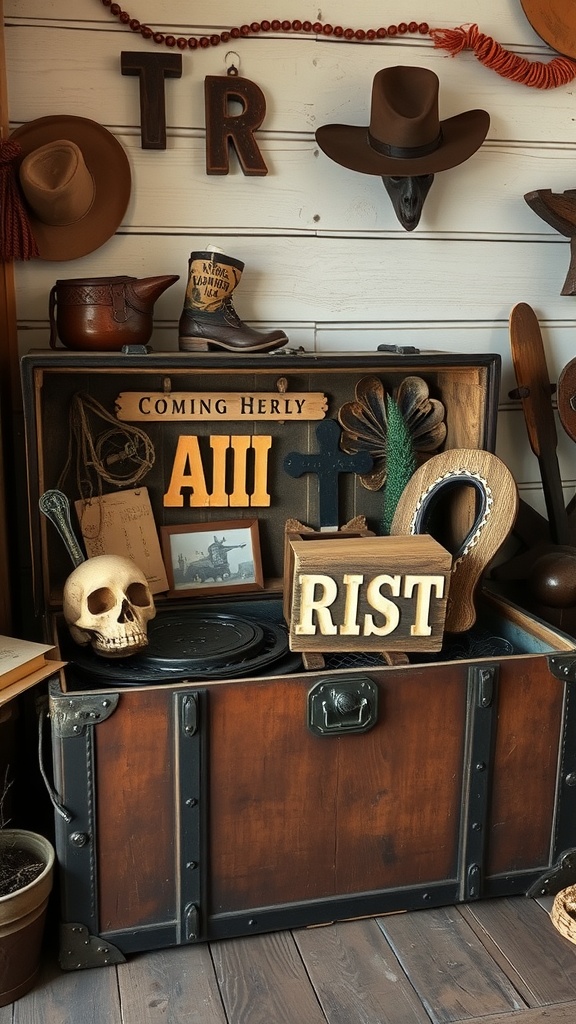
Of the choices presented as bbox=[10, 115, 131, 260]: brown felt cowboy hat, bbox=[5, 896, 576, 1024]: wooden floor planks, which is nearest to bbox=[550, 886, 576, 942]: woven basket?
bbox=[5, 896, 576, 1024]: wooden floor planks

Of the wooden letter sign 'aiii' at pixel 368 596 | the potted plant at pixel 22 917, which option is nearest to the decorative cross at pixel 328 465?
the wooden letter sign 'aiii' at pixel 368 596

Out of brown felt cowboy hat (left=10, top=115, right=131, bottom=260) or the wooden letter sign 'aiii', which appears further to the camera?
brown felt cowboy hat (left=10, top=115, right=131, bottom=260)

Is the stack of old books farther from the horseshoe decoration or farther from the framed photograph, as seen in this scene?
the horseshoe decoration

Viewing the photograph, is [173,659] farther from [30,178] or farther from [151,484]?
[30,178]

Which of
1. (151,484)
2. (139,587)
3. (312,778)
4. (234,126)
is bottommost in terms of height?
(312,778)

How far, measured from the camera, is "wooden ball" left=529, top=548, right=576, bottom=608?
212cm

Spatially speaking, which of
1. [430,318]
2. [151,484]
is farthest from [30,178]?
[430,318]

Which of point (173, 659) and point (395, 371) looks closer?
point (173, 659)

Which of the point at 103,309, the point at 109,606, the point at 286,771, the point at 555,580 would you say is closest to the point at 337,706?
the point at 286,771

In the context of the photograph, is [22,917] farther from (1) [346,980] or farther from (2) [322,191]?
(2) [322,191]

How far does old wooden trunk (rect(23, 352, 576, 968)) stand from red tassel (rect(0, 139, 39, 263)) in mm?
260

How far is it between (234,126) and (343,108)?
0.26 metres

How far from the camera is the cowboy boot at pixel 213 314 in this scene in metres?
1.90

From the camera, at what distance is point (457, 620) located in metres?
1.88
